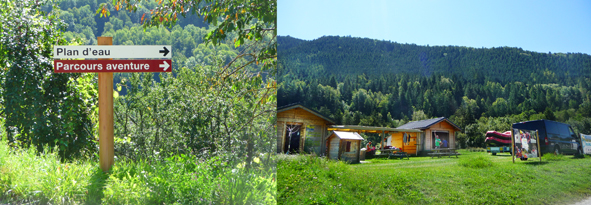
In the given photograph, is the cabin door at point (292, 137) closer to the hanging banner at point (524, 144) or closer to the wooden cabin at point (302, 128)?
the wooden cabin at point (302, 128)

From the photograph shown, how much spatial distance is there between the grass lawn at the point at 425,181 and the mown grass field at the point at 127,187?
0.83 metres

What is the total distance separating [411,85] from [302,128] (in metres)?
1.04

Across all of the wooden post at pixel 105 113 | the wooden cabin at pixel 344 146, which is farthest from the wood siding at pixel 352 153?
the wooden post at pixel 105 113

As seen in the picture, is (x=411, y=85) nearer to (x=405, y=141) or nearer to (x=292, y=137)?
(x=405, y=141)

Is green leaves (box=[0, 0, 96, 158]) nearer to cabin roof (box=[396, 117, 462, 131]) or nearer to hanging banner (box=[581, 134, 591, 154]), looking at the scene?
cabin roof (box=[396, 117, 462, 131])

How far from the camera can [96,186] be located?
13.0ft

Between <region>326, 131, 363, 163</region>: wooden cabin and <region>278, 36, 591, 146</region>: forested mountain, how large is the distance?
14cm

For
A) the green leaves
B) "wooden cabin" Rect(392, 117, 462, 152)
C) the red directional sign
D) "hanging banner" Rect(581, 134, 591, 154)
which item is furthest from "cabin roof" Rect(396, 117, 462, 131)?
the green leaves

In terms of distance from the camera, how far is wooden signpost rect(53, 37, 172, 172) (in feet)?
13.0

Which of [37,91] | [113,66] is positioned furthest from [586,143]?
[37,91]

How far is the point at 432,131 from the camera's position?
313cm

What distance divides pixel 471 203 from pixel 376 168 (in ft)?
2.75

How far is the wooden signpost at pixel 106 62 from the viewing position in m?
3.96

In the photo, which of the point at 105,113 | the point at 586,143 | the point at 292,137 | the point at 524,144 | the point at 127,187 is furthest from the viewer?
the point at 105,113
